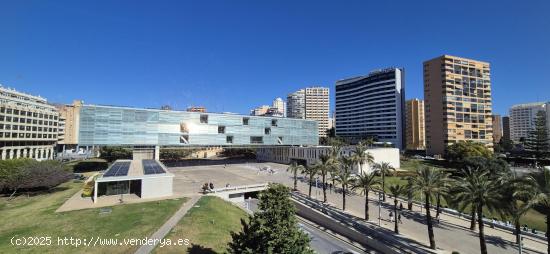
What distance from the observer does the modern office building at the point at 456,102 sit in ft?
376

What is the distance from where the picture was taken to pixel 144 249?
23.0 metres

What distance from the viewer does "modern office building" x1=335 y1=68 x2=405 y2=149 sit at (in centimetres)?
15012

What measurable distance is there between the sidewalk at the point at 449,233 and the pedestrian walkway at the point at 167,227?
21374 mm

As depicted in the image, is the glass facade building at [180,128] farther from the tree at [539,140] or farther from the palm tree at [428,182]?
the tree at [539,140]

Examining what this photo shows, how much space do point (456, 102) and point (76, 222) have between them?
427 feet

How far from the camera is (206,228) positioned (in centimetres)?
2953

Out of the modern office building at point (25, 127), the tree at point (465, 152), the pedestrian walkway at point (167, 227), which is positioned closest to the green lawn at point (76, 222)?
the pedestrian walkway at point (167, 227)

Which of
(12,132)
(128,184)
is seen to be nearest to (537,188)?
(128,184)

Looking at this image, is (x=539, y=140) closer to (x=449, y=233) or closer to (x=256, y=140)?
(x=449, y=233)

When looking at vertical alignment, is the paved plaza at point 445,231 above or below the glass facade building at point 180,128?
below

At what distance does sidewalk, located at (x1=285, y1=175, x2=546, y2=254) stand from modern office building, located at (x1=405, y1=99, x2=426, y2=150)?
13560 cm

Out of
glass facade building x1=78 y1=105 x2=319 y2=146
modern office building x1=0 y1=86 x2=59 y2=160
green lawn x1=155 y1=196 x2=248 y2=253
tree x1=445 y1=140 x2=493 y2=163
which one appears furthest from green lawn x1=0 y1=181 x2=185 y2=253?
tree x1=445 y1=140 x2=493 y2=163

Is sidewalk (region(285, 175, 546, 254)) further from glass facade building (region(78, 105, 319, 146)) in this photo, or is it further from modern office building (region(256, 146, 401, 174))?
glass facade building (region(78, 105, 319, 146))

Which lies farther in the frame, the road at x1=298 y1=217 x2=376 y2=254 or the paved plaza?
the road at x1=298 y1=217 x2=376 y2=254
